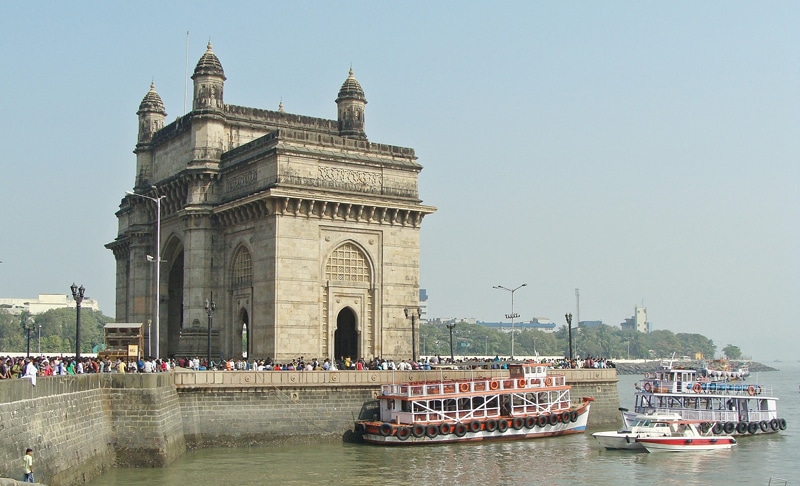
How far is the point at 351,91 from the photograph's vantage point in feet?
184

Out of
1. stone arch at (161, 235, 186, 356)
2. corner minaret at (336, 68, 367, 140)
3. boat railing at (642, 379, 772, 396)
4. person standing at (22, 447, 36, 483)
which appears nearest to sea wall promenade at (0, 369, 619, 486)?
person standing at (22, 447, 36, 483)

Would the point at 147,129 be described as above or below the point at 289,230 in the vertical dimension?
above

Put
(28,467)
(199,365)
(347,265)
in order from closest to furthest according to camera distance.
→ 1. (28,467)
2. (199,365)
3. (347,265)

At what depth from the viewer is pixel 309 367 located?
41656mm

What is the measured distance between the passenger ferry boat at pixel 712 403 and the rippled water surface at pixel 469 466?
3167 millimetres

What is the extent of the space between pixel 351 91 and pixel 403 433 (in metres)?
23.4

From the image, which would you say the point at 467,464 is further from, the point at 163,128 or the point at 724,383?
the point at 163,128

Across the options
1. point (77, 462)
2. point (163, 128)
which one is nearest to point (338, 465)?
point (77, 462)

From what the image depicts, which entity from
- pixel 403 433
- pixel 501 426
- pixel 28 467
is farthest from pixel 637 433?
pixel 28 467

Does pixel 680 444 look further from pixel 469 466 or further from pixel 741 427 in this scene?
pixel 469 466

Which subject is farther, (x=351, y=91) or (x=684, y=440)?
(x=351, y=91)

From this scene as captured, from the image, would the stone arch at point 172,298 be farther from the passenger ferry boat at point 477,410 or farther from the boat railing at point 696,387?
the boat railing at point 696,387

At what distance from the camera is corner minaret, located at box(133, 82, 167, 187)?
197ft

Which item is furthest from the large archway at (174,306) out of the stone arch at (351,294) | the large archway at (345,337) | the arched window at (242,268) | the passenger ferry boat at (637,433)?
the passenger ferry boat at (637,433)
